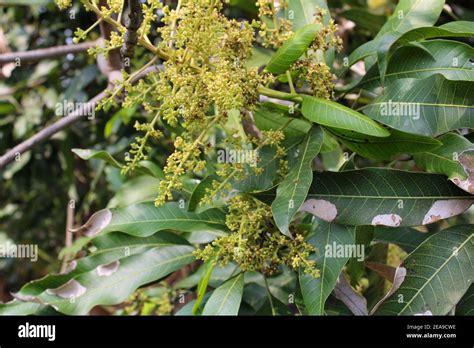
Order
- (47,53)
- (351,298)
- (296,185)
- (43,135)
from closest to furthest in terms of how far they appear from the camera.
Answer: (296,185)
(351,298)
(43,135)
(47,53)

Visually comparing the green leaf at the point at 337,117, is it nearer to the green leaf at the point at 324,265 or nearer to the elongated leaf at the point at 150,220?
the green leaf at the point at 324,265

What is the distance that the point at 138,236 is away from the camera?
146 centimetres

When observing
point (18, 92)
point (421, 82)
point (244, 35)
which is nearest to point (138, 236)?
point (244, 35)

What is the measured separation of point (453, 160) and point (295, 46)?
346 millimetres

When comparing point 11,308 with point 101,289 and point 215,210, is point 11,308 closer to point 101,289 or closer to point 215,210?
point 101,289

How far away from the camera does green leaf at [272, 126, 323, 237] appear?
111 centimetres

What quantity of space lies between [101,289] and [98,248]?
4.7 inches

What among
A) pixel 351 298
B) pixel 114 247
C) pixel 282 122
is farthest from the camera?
pixel 114 247

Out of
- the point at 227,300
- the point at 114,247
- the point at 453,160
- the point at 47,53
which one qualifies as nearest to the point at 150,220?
the point at 114,247

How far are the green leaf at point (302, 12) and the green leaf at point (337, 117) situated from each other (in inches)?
12.0

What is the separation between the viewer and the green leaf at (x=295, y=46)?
1.19m

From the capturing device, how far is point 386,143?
4.03 feet

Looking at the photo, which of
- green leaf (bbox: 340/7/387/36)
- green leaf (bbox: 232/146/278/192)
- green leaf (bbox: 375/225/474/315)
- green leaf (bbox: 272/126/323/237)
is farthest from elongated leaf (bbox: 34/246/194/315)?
green leaf (bbox: 340/7/387/36)

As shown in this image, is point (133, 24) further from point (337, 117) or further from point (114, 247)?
point (114, 247)
